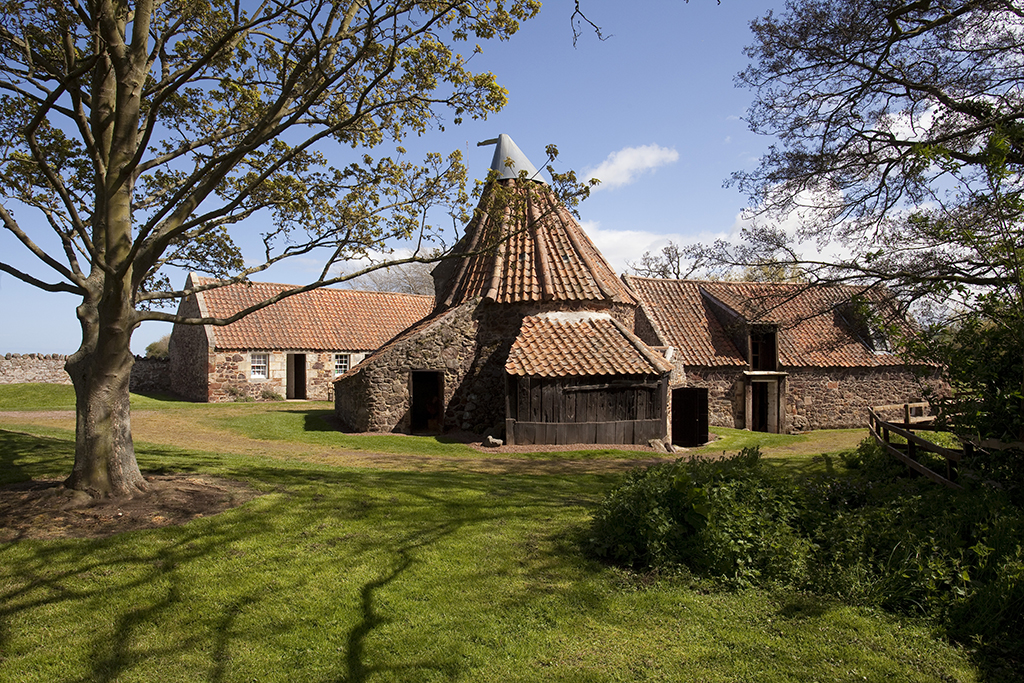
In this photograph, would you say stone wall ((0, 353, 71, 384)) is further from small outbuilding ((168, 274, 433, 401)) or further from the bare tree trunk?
the bare tree trunk

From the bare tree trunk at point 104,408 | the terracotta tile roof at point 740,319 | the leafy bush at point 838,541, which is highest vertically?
the terracotta tile roof at point 740,319

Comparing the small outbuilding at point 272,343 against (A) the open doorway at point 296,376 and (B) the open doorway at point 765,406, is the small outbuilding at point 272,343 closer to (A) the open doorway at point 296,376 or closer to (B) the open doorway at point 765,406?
(A) the open doorway at point 296,376

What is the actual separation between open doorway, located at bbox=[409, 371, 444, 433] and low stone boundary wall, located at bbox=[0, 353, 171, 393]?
55.5 ft

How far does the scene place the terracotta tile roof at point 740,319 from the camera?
2430cm

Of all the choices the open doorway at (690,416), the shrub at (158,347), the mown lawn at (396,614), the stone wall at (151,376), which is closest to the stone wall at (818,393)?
the open doorway at (690,416)

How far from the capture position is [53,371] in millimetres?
26875

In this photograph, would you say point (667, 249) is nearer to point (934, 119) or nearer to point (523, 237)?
point (523, 237)

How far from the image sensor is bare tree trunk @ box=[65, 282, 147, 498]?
708cm

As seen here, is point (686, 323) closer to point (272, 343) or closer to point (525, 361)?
point (525, 361)

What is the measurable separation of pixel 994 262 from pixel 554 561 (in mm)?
5932

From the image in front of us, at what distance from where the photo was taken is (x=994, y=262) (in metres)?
6.70

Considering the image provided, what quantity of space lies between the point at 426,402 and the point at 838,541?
13649 millimetres

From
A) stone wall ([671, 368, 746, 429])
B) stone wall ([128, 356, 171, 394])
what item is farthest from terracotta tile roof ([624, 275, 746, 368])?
stone wall ([128, 356, 171, 394])

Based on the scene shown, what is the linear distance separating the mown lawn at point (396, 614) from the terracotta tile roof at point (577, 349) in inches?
295
